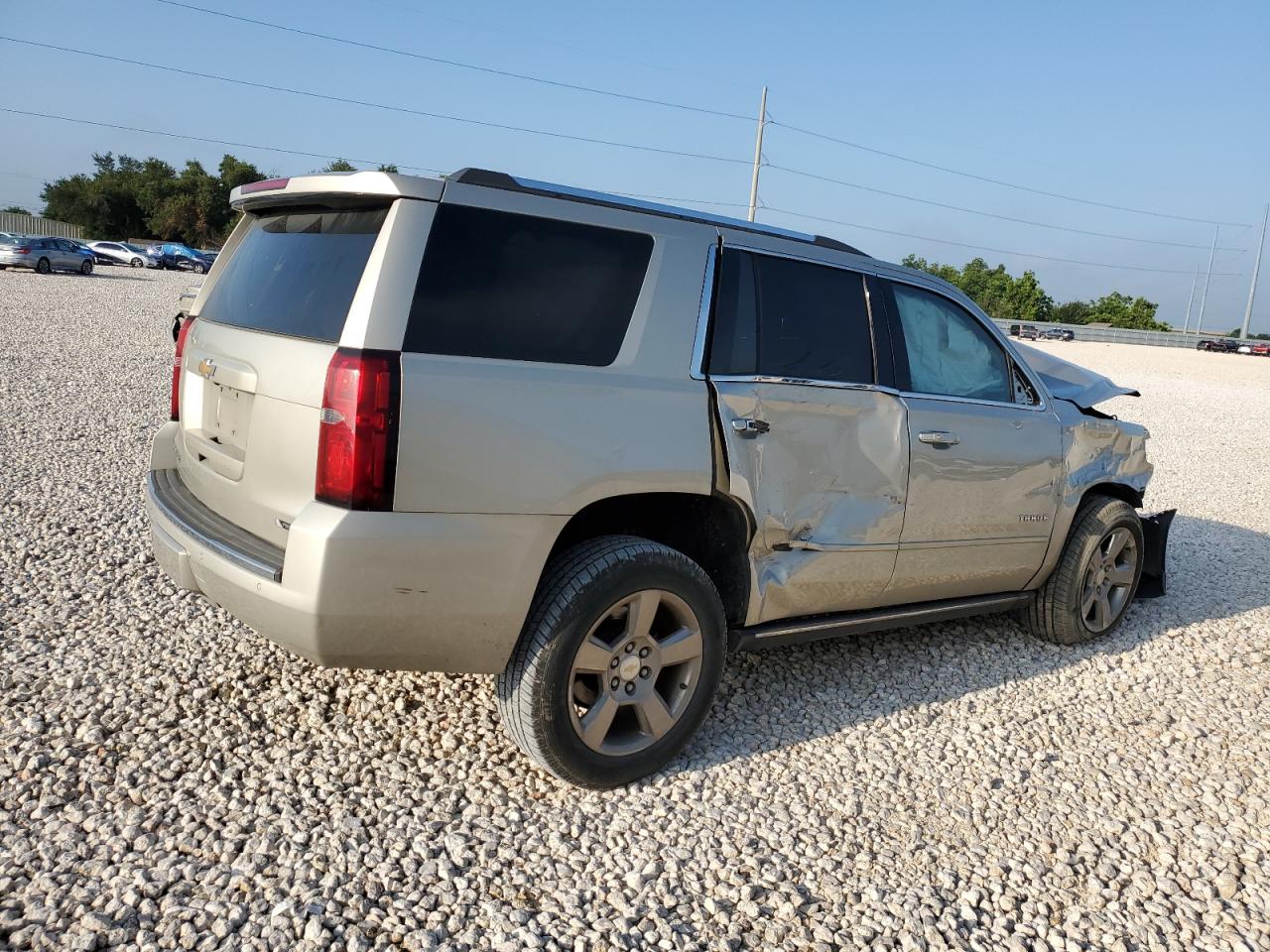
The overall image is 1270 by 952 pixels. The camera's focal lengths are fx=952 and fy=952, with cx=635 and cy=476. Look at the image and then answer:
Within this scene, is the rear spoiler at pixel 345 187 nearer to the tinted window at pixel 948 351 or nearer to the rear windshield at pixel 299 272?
the rear windshield at pixel 299 272

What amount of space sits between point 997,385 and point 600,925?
3.17m

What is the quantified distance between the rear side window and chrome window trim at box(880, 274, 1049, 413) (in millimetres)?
300

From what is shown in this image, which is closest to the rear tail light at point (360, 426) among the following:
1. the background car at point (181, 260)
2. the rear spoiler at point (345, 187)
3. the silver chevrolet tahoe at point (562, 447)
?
the silver chevrolet tahoe at point (562, 447)

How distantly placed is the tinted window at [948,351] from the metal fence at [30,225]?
68.0 meters

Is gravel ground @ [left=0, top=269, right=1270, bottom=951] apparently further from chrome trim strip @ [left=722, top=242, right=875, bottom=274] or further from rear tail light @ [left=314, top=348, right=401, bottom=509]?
chrome trim strip @ [left=722, top=242, right=875, bottom=274]

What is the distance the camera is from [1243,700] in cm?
450

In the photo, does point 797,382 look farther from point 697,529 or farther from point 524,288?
point 524,288

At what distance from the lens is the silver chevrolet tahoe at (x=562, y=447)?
2754 mm

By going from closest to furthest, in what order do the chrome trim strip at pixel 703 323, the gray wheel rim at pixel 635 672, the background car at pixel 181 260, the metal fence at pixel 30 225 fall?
1. the gray wheel rim at pixel 635 672
2. the chrome trim strip at pixel 703 323
3. the background car at pixel 181 260
4. the metal fence at pixel 30 225

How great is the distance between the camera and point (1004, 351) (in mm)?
4672

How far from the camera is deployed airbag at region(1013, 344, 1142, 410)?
5.09 meters

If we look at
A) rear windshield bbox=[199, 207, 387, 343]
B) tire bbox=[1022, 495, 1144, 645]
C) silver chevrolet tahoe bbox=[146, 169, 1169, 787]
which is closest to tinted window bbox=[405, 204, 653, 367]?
silver chevrolet tahoe bbox=[146, 169, 1169, 787]

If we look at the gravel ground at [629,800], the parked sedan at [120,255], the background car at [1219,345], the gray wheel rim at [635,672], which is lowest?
the gravel ground at [629,800]

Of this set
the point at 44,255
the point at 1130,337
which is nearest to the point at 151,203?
the point at 44,255
